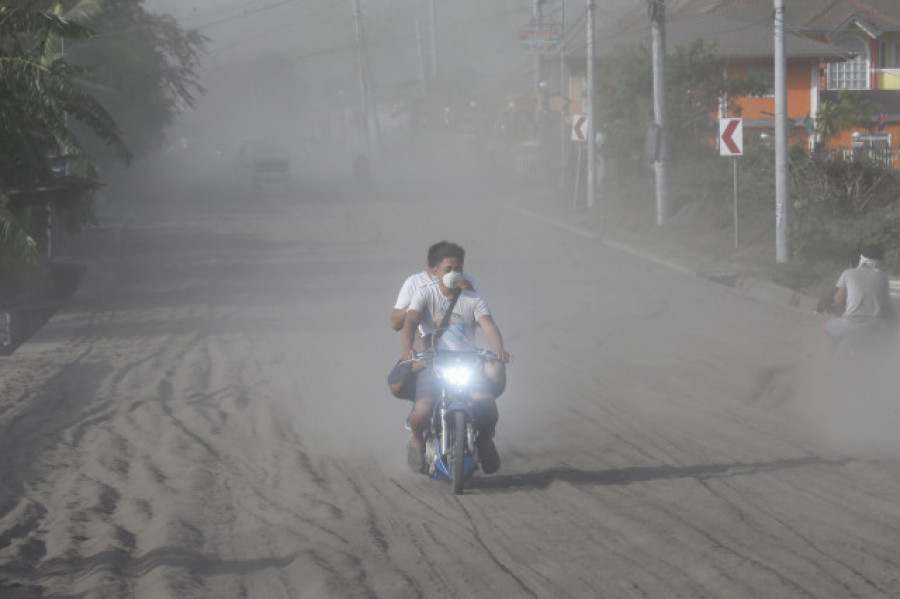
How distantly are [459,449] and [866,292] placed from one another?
501 centimetres

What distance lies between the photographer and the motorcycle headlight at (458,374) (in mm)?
8688

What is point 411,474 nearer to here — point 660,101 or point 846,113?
point 660,101

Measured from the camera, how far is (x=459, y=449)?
847cm

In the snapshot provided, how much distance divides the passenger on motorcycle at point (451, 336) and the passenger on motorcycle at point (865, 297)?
4.36m

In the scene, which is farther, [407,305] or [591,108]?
[591,108]

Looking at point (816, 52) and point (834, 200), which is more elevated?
point (816, 52)

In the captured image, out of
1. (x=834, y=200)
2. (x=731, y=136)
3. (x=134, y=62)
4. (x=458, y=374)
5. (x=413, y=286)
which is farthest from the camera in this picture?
(x=134, y=62)

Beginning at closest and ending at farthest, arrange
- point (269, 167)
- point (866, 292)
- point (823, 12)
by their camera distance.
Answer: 1. point (866, 292)
2. point (823, 12)
3. point (269, 167)

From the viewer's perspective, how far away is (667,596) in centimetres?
622

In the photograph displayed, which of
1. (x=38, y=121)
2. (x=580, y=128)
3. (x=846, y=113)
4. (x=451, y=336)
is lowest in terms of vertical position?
(x=451, y=336)

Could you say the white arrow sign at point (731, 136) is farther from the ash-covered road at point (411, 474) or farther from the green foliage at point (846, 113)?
the green foliage at point (846, 113)

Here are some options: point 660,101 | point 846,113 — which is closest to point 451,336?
point 660,101

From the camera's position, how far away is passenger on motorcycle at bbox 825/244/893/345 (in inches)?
452

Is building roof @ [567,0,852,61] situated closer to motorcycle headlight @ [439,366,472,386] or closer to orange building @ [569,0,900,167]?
orange building @ [569,0,900,167]
